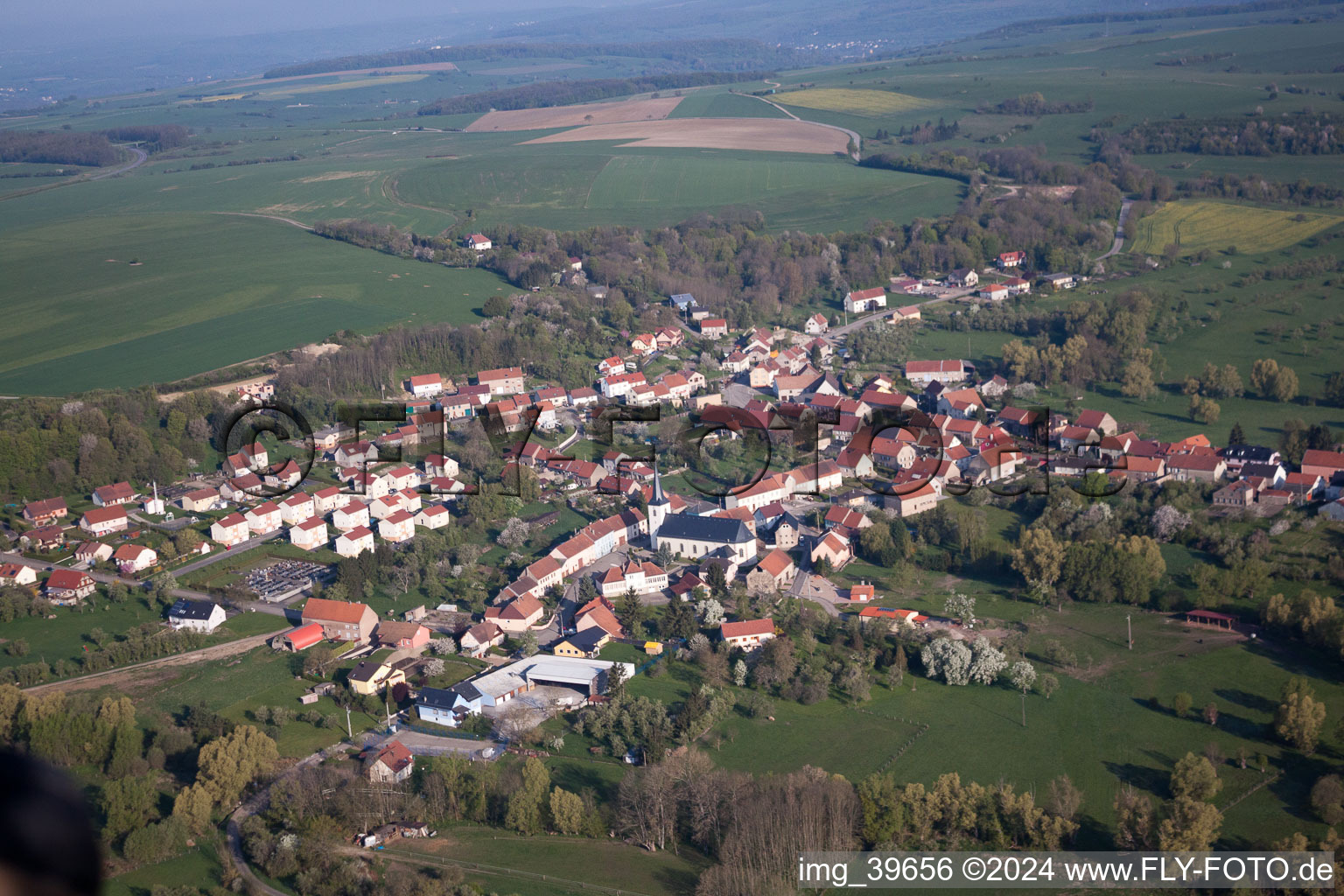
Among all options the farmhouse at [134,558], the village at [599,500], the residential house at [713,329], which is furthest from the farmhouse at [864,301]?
the farmhouse at [134,558]

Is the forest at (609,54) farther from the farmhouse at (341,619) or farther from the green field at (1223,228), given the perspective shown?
the farmhouse at (341,619)

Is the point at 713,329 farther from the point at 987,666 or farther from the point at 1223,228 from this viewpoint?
the point at 1223,228

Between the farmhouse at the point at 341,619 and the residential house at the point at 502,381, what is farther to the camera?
the residential house at the point at 502,381

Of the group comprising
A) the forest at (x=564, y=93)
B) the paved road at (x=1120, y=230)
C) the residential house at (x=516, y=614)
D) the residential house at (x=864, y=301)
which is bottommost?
the residential house at (x=516, y=614)

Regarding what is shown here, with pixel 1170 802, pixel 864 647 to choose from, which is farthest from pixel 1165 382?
pixel 1170 802

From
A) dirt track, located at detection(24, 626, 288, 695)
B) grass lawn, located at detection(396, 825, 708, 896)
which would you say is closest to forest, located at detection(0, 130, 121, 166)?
dirt track, located at detection(24, 626, 288, 695)

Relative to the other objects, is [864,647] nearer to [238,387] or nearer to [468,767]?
[468,767]
